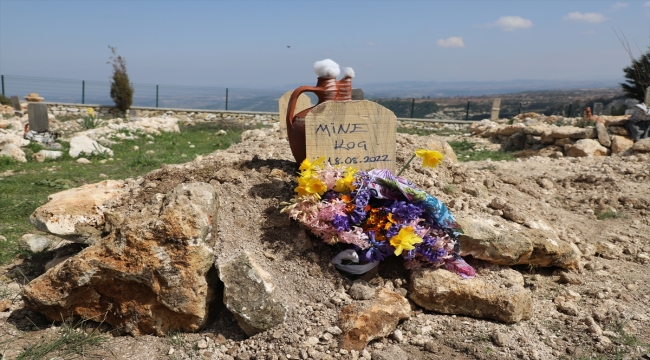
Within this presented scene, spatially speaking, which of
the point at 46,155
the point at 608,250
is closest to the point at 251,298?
the point at 608,250

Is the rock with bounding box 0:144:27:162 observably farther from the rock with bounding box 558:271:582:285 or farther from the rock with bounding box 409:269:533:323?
the rock with bounding box 558:271:582:285

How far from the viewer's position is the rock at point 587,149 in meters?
8.84

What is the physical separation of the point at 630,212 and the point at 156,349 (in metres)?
4.77

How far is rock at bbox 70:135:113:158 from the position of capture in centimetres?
906

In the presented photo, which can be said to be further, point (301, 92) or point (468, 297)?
point (301, 92)

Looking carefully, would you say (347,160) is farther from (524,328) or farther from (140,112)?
(140,112)

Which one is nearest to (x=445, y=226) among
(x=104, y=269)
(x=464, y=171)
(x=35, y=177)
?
(x=464, y=171)

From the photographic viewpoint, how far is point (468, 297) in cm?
292

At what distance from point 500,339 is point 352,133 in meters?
1.73

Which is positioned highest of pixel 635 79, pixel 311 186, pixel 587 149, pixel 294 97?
pixel 635 79

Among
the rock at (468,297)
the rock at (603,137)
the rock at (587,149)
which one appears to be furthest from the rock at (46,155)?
the rock at (603,137)

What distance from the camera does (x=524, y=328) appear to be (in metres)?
2.87

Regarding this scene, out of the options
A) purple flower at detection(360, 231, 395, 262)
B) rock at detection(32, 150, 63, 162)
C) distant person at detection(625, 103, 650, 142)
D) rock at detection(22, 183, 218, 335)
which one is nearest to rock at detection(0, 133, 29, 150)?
rock at detection(32, 150, 63, 162)

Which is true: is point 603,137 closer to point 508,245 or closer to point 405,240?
point 508,245
